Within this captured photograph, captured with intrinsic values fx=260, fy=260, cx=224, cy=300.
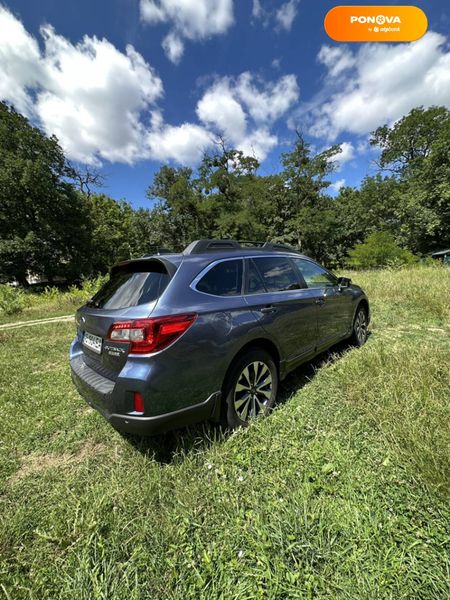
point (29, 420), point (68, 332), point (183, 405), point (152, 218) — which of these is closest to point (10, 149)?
point (152, 218)

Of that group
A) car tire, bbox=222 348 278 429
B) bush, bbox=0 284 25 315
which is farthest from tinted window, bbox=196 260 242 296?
bush, bbox=0 284 25 315

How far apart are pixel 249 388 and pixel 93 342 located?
1.49 metres

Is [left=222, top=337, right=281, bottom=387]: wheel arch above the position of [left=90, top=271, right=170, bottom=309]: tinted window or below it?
below

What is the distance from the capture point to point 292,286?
3168mm

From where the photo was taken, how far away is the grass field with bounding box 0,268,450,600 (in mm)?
1321

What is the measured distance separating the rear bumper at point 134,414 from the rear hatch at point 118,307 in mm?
96

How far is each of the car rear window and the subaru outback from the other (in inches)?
0.5

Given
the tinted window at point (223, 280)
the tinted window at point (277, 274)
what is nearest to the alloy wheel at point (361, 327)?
the tinted window at point (277, 274)

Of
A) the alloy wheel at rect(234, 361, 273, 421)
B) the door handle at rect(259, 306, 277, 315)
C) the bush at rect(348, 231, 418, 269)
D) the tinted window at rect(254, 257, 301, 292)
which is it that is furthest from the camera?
the bush at rect(348, 231, 418, 269)

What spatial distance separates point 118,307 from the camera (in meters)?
2.14

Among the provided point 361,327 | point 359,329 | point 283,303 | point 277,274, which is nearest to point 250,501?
point 283,303

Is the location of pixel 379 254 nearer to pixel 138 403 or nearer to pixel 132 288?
pixel 132 288

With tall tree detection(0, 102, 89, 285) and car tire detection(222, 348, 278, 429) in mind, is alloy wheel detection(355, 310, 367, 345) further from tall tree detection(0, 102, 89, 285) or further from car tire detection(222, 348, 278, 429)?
tall tree detection(0, 102, 89, 285)

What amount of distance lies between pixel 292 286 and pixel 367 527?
2.23m
